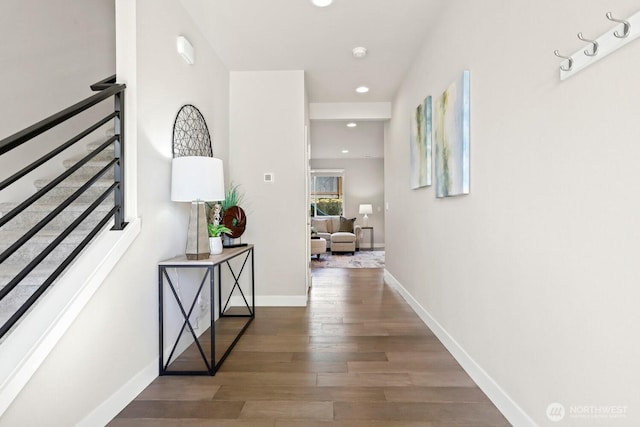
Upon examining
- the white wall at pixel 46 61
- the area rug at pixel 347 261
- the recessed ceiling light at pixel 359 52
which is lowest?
the area rug at pixel 347 261

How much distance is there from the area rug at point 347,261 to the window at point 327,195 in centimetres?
190

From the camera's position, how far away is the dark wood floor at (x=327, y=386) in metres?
1.64

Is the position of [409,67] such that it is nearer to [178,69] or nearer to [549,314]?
[178,69]

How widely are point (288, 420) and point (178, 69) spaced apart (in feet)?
7.62

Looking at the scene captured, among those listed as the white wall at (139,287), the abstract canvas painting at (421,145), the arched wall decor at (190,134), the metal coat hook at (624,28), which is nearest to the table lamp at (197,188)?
the white wall at (139,287)

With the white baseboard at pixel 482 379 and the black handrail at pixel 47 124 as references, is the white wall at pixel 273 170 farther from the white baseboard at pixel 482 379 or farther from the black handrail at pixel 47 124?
the black handrail at pixel 47 124

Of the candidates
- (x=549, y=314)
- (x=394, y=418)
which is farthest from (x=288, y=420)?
(x=549, y=314)

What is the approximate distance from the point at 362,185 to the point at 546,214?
27.3ft

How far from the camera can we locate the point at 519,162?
1.52 m

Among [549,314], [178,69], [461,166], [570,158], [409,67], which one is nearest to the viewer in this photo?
[570,158]

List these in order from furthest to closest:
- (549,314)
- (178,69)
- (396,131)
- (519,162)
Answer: (396,131), (178,69), (519,162), (549,314)

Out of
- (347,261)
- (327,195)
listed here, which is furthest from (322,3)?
(327,195)

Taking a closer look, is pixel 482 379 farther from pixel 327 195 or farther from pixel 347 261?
pixel 327 195

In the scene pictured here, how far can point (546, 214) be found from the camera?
1.33m
